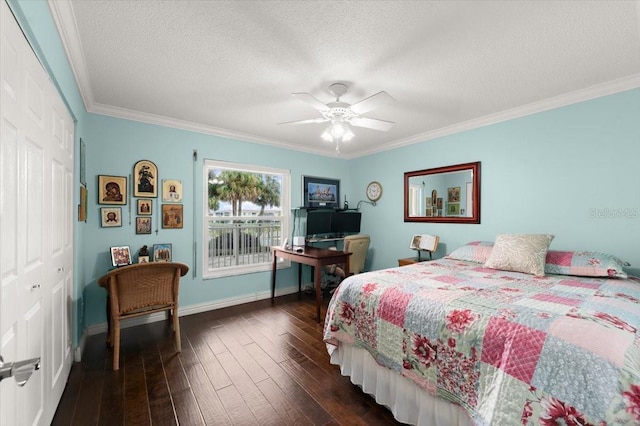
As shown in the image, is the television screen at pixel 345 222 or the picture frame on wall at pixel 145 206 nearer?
the picture frame on wall at pixel 145 206

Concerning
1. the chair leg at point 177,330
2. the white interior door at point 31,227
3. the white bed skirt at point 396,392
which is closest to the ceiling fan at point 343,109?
the white interior door at point 31,227

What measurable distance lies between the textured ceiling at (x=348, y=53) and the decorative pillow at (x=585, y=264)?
152cm

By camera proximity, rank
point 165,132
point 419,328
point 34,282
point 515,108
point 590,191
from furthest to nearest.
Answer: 1. point 165,132
2. point 515,108
3. point 590,191
4. point 419,328
5. point 34,282

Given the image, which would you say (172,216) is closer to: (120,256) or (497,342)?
(120,256)

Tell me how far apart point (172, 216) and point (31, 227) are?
7.38 feet

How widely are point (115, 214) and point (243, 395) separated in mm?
2459

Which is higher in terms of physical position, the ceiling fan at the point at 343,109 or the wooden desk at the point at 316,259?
the ceiling fan at the point at 343,109

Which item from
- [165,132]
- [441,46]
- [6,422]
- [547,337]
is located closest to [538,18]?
[441,46]

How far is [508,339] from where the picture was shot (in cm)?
136

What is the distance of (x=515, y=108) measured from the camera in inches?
123

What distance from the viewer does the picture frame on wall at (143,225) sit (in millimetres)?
3314

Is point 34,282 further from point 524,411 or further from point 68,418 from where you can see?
point 524,411

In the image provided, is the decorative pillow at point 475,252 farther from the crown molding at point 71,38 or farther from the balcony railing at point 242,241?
the crown molding at point 71,38

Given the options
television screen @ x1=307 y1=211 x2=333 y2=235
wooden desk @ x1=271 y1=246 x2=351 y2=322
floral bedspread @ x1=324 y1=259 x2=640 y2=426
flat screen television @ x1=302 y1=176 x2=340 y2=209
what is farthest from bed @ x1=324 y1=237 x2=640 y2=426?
flat screen television @ x1=302 y1=176 x2=340 y2=209
